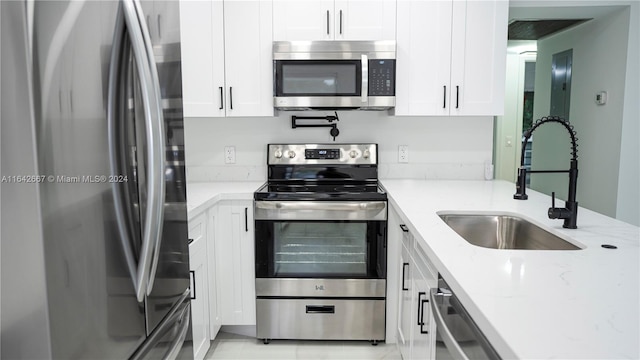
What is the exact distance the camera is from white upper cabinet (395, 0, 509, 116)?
2.48 m

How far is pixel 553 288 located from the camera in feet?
2.95

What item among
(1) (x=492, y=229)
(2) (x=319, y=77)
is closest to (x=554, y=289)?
(1) (x=492, y=229)

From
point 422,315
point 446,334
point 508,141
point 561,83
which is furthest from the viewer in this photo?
point 508,141

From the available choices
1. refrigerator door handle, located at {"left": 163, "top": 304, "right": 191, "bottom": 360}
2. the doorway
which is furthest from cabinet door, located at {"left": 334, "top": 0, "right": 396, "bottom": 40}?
the doorway

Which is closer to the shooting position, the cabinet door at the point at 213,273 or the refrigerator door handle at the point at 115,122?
the refrigerator door handle at the point at 115,122

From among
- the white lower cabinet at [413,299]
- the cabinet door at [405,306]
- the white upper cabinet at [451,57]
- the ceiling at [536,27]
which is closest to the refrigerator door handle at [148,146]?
the white lower cabinet at [413,299]

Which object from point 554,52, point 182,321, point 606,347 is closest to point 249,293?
point 182,321

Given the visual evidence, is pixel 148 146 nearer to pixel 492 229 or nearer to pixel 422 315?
pixel 422 315

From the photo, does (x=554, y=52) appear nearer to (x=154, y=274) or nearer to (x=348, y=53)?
(x=348, y=53)

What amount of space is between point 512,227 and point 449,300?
2.58 feet

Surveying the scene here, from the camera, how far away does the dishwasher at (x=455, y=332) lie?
2.88ft

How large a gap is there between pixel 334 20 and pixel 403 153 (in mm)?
1004

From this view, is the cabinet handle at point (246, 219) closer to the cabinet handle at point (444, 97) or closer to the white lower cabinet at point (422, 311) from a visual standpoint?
the white lower cabinet at point (422, 311)

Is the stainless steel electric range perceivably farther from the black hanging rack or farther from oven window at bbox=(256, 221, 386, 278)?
the black hanging rack
